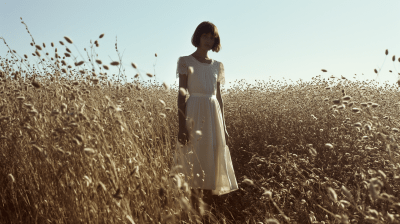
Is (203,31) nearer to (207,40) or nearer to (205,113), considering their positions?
(207,40)

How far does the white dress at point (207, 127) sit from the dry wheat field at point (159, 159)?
243mm

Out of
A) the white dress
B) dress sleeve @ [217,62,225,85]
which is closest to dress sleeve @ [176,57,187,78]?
the white dress

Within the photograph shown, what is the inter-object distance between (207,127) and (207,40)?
76 centimetres

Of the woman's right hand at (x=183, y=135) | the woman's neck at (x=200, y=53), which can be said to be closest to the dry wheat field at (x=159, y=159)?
the woman's right hand at (x=183, y=135)

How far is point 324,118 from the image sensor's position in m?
4.16

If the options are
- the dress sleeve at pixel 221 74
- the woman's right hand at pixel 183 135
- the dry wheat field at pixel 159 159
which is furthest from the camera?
the dress sleeve at pixel 221 74

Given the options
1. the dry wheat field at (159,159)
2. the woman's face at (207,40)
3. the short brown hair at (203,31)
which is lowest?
the dry wheat field at (159,159)

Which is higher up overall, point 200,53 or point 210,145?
point 200,53

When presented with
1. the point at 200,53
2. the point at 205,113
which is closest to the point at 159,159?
the point at 205,113

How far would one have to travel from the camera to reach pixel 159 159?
2.34 m

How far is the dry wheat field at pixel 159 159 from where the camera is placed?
165 cm

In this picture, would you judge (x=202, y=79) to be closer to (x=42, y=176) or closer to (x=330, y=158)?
(x=42, y=176)

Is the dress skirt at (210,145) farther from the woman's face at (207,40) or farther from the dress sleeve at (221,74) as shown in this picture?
the woman's face at (207,40)

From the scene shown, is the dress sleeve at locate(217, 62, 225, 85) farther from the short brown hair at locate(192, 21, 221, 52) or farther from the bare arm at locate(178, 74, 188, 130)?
the bare arm at locate(178, 74, 188, 130)
